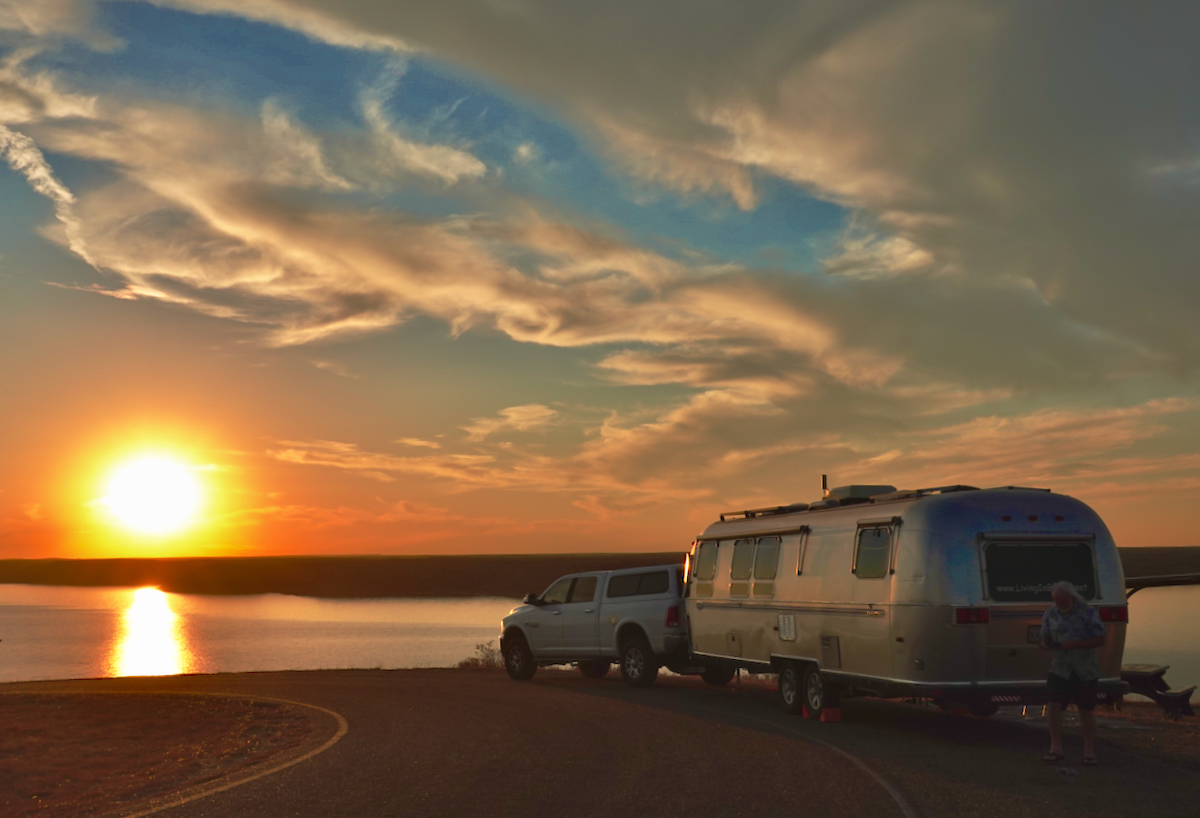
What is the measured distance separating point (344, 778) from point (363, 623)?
6012cm

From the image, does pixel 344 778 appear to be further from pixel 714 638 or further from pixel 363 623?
pixel 363 623

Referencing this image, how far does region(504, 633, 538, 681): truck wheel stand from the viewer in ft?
73.0

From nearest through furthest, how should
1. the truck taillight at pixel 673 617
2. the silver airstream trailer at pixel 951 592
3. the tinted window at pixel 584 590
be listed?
1. the silver airstream trailer at pixel 951 592
2. the truck taillight at pixel 673 617
3. the tinted window at pixel 584 590

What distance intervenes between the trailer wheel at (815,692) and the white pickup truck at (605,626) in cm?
414

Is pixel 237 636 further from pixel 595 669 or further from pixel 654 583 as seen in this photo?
pixel 654 583

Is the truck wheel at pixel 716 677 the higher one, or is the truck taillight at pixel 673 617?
Answer: the truck taillight at pixel 673 617

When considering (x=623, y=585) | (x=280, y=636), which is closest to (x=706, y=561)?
(x=623, y=585)

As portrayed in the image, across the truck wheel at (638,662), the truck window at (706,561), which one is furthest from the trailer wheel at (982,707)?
the truck wheel at (638,662)

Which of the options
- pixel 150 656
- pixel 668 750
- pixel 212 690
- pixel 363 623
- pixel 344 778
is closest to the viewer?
pixel 344 778

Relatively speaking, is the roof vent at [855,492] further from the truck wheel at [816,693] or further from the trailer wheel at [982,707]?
the trailer wheel at [982,707]

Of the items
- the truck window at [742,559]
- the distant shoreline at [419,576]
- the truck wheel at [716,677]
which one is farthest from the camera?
the distant shoreline at [419,576]

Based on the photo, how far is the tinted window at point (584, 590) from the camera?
2124 centimetres

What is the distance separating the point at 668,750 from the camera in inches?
492

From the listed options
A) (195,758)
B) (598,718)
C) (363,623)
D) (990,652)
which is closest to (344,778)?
(195,758)
